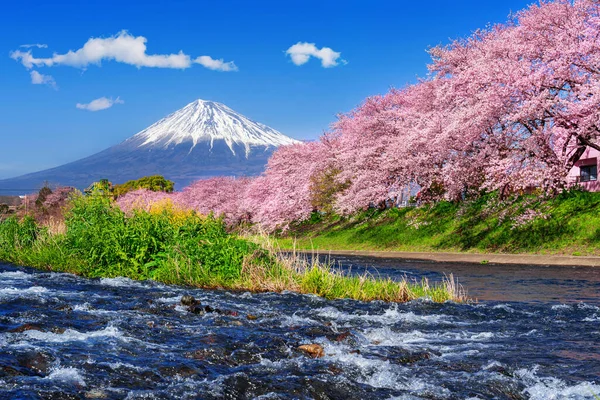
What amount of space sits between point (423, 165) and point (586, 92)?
15472 millimetres

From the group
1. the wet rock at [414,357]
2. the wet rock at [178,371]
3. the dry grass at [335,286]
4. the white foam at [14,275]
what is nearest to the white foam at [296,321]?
the wet rock at [414,357]

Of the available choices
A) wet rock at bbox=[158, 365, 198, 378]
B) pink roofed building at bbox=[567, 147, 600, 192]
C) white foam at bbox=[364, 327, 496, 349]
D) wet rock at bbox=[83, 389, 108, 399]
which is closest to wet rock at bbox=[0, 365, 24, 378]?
wet rock at bbox=[83, 389, 108, 399]

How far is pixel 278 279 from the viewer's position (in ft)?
54.3

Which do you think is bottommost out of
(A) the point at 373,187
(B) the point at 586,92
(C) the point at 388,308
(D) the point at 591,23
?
(C) the point at 388,308

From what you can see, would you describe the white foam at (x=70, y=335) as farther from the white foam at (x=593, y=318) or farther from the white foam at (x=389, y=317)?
the white foam at (x=593, y=318)

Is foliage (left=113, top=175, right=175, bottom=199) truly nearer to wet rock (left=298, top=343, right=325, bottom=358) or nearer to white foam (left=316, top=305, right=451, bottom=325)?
white foam (left=316, top=305, right=451, bottom=325)

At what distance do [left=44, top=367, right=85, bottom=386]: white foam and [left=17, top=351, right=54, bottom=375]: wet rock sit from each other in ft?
0.64

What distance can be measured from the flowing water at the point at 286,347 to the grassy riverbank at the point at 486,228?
12734 millimetres

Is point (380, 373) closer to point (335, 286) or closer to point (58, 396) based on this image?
point (58, 396)

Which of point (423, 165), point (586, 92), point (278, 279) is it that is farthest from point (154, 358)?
point (423, 165)

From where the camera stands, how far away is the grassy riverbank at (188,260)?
15.9 meters

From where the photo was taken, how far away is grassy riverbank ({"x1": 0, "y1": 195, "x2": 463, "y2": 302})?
1593 centimetres

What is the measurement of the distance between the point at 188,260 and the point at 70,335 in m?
7.99

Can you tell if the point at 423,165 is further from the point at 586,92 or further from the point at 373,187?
the point at 586,92
